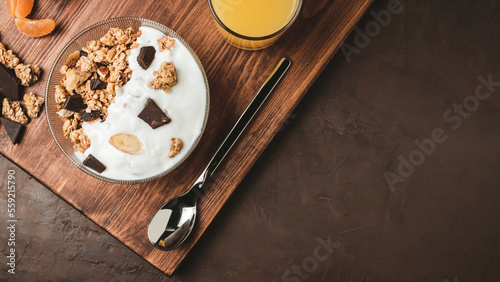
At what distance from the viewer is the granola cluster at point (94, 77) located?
0.99m

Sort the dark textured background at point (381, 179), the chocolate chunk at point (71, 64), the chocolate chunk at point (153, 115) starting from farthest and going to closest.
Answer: the dark textured background at point (381, 179)
the chocolate chunk at point (71, 64)
the chocolate chunk at point (153, 115)

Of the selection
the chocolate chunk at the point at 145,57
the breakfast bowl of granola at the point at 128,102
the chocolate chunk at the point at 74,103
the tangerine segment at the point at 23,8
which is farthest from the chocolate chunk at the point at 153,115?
the tangerine segment at the point at 23,8

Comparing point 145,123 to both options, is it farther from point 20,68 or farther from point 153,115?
point 20,68

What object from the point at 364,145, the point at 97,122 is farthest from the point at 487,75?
the point at 97,122

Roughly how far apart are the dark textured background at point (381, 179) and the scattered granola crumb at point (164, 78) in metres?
0.59

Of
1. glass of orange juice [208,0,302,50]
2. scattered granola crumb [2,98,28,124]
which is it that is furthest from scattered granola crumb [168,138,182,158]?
scattered granola crumb [2,98,28,124]

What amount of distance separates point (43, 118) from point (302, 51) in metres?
0.96

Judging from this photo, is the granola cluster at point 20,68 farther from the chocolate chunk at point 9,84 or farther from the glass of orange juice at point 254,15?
the glass of orange juice at point 254,15

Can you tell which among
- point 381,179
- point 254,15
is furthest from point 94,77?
point 381,179

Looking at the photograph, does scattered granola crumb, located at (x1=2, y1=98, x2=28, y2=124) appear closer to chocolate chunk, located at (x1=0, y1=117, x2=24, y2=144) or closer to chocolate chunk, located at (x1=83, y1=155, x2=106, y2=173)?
chocolate chunk, located at (x1=0, y1=117, x2=24, y2=144)

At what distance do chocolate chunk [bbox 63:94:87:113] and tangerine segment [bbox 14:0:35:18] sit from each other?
0.43m

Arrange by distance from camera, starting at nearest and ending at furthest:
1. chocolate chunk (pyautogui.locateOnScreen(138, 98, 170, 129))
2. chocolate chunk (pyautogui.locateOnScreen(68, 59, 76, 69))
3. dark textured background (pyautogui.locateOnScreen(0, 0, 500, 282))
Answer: chocolate chunk (pyautogui.locateOnScreen(138, 98, 170, 129)) → chocolate chunk (pyautogui.locateOnScreen(68, 59, 76, 69)) → dark textured background (pyautogui.locateOnScreen(0, 0, 500, 282))

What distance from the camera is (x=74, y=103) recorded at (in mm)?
1008

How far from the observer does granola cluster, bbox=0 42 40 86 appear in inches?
45.8
